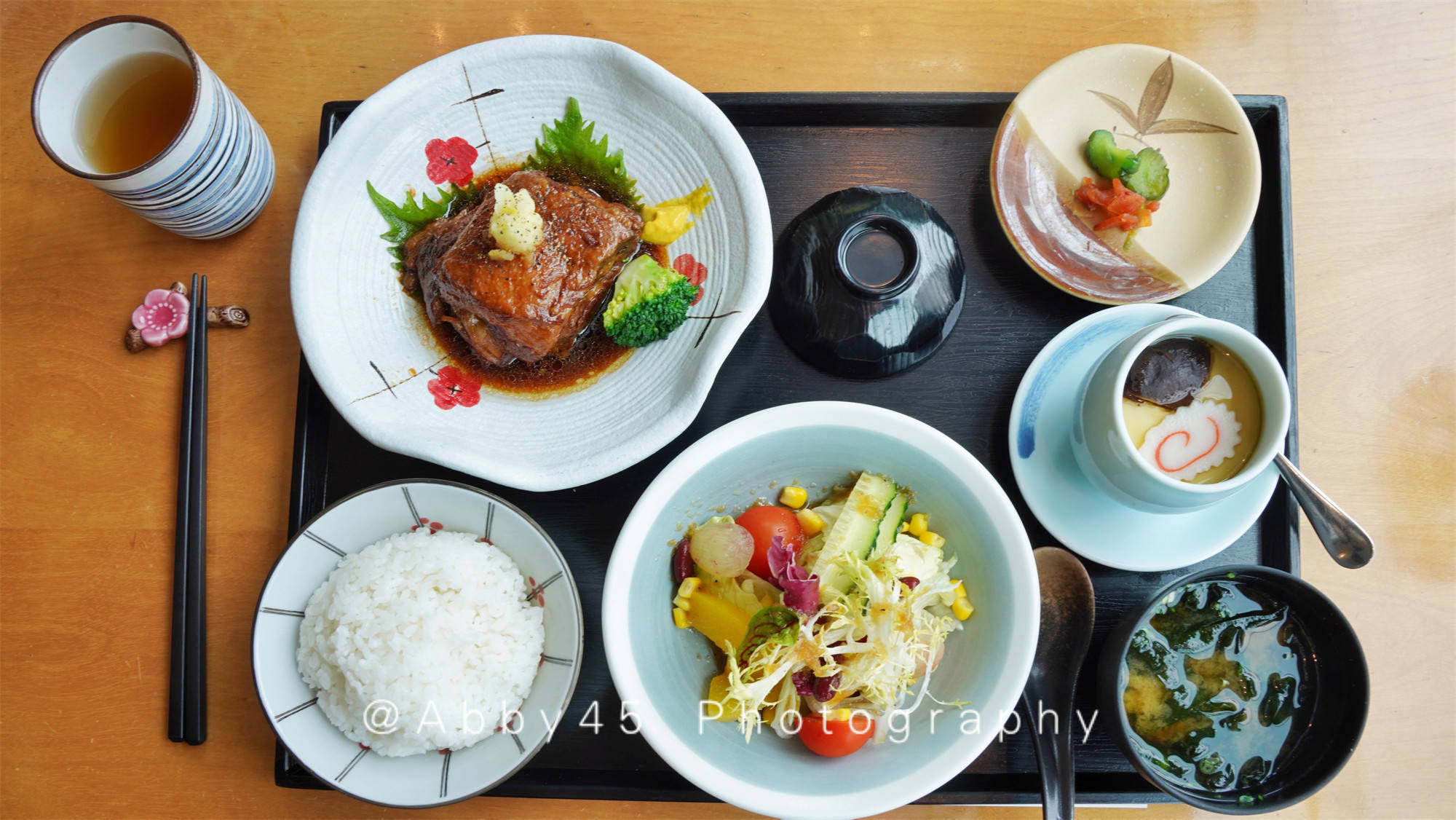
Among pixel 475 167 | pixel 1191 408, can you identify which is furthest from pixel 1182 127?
pixel 475 167

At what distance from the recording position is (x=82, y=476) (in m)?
2.06

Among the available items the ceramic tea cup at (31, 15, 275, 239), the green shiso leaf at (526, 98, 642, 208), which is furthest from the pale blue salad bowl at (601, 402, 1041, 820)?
the ceramic tea cup at (31, 15, 275, 239)

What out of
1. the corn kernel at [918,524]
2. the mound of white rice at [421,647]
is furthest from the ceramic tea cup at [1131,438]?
the mound of white rice at [421,647]

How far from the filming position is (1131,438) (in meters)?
1.67

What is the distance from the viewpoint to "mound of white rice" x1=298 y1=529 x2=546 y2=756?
66.9 inches

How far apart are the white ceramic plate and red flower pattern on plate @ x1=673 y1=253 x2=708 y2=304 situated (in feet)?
0.05

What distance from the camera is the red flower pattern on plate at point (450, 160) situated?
79.4 inches

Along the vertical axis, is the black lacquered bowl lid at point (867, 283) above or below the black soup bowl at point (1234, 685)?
above

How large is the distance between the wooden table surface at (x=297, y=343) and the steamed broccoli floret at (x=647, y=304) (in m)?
0.58

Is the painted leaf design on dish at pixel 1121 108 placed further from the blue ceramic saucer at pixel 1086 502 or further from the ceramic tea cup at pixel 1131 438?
the ceramic tea cup at pixel 1131 438

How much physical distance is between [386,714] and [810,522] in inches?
40.0

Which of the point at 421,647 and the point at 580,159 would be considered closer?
the point at 421,647

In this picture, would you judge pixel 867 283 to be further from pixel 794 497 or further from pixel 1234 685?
pixel 1234 685

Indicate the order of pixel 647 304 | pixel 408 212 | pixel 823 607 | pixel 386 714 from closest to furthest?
pixel 823 607, pixel 386 714, pixel 647 304, pixel 408 212
